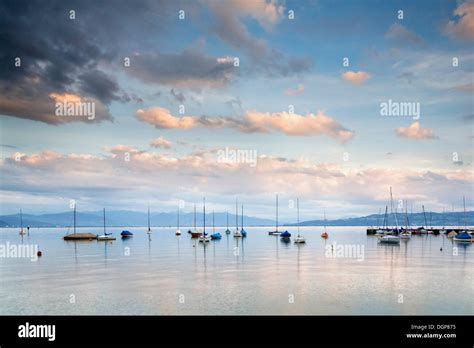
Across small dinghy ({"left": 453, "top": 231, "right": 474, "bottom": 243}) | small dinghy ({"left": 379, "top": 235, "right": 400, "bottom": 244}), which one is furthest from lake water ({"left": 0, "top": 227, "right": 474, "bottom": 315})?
small dinghy ({"left": 453, "top": 231, "right": 474, "bottom": 243})

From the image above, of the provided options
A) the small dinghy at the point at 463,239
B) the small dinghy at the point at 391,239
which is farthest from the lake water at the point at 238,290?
the small dinghy at the point at 463,239

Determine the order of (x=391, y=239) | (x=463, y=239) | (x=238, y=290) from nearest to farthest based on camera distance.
Result: (x=238, y=290) → (x=391, y=239) → (x=463, y=239)

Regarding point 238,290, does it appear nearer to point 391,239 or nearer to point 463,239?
point 391,239

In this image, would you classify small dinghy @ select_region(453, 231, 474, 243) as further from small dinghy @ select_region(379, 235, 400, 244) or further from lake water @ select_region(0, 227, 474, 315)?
lake water @ select_region(0, 227, 474, 315)

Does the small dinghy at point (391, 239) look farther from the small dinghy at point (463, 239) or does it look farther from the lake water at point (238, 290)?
the lake water at point (238, 290)

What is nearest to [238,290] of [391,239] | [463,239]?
[391,239]

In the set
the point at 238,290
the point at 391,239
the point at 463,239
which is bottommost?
the point at 463,239

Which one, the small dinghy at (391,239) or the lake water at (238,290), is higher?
the lake water at (238,290)

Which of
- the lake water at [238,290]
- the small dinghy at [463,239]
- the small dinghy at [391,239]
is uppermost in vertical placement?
the lake water at [238,290]

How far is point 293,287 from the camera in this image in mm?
48906

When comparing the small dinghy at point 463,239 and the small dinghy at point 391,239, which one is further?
the small dinghy at point 463,239
